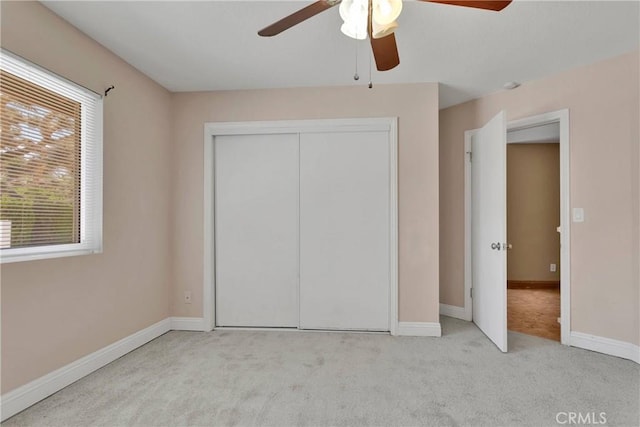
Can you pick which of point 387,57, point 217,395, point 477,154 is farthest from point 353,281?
point 387,57

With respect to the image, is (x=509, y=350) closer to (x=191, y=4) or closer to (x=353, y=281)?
(x=353, y=281)

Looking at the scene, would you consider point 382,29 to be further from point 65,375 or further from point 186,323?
point 186,323

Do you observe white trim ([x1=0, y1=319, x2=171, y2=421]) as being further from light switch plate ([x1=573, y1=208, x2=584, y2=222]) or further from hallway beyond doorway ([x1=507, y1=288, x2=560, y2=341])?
light switch plate ([x1=573, y1=208, x2=584, y2=222])

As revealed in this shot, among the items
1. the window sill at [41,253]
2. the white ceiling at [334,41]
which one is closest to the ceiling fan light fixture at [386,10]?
the white ceiling at [334,41]

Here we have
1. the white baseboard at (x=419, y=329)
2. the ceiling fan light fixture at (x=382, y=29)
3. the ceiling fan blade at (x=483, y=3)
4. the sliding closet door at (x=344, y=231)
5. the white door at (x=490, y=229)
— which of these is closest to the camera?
the ceiling fan blade at (x=483, y=3)

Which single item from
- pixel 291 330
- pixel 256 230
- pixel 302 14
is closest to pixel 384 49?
pixel 302 14

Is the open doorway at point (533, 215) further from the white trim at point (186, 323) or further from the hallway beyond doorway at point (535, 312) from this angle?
the white trim at point (186, 323)

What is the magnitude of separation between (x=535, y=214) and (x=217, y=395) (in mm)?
5222

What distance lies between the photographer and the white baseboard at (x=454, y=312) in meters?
3.48

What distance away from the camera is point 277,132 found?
3.21 m

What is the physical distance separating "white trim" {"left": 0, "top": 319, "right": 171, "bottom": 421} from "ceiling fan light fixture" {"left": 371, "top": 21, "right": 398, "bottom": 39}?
2.67 metres

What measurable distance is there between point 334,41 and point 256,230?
183cm

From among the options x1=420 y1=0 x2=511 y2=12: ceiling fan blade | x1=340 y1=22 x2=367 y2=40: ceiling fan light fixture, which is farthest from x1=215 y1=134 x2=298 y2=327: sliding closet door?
x1=420 y1=0 x2=511 y2=12: ceiling fan blade

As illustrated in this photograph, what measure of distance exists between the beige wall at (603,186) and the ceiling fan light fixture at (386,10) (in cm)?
232
